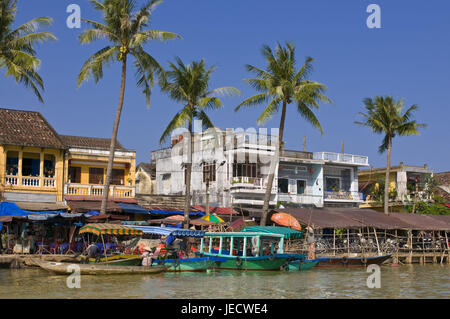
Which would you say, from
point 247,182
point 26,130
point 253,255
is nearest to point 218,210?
point 247,182

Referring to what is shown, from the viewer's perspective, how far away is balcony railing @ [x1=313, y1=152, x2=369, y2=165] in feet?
152

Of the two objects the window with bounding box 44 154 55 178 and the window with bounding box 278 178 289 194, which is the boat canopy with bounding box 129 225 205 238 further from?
the window with bounding box 278 178 289 194

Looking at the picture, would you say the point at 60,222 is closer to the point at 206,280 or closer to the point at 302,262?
the point at 206,280

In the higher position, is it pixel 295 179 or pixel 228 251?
pixel 295 179

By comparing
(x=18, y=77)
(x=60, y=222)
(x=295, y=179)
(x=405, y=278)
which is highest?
(x=18, y=77)

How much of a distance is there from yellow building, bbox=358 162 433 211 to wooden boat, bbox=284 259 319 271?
73.2 ft

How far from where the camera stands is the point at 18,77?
24.5 meters

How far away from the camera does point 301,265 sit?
28812mm

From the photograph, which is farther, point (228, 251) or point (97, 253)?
point (228, 251)

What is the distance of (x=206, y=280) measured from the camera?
23.7 m

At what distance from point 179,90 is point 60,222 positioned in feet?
32.8
